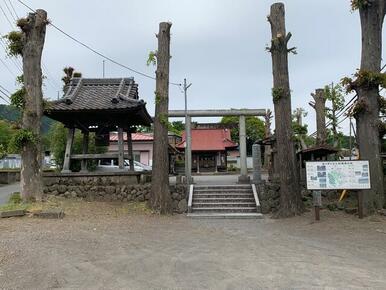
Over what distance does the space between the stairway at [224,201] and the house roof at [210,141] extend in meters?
23.1

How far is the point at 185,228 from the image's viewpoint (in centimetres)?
1025

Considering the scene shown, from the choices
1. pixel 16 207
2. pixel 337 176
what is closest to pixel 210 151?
pixel 337 176

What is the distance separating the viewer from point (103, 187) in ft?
49.2

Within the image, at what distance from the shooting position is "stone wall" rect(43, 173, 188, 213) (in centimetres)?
1459

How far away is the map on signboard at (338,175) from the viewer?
1118 centimetres

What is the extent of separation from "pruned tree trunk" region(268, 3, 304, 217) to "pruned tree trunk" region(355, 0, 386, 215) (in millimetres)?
Result: 1984

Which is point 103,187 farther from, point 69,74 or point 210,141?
point 210,141

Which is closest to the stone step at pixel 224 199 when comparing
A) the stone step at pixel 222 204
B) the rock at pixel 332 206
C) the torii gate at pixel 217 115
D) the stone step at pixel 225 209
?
the stone step at pixel 222 204

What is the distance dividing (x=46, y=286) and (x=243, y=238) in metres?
4.70

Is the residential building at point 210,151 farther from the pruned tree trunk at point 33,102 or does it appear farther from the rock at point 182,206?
the pruned tree trunk at point 33,102

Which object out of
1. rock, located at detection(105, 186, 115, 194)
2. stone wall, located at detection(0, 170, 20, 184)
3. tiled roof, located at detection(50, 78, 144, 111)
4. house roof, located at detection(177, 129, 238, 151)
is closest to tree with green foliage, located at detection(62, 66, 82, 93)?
tiled roof, located at detection(50, 78, 144, 111)

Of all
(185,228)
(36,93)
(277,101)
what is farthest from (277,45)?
(36,93)

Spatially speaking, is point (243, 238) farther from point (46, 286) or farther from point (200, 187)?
point (200, 187)

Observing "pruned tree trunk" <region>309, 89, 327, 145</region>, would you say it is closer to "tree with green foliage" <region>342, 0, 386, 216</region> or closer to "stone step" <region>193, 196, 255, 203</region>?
"stone step" <region>193, 196, 255, 203</region>
